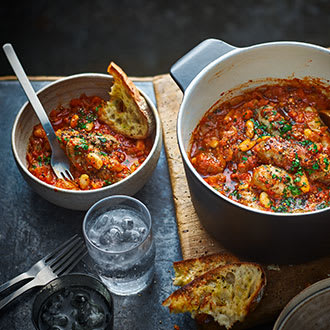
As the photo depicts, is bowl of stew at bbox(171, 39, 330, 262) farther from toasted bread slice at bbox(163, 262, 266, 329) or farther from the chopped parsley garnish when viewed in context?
the chopped parsley garnish

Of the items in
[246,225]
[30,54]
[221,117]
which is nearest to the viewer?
[246,225]

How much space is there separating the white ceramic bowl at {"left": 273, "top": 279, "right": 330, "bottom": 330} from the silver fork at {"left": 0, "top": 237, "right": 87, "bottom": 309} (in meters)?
1.06

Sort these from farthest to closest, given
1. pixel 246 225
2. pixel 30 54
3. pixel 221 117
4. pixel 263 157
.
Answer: pixel 30 54 < pixel 221 117 < pixel 263 157 < pixel 246 225

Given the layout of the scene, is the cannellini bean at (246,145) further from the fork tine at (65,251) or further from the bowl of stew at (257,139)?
the fork tine at (65,251)

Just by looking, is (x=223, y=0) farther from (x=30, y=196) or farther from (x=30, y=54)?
(x=30, y=196)

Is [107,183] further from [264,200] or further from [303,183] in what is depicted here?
[303,183]

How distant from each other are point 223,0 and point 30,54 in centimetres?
188

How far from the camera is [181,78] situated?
8.36 feet

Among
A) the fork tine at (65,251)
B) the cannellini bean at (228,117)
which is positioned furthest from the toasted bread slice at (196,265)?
the cannellini bean at (228,117)

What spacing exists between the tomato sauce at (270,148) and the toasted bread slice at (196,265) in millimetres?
307

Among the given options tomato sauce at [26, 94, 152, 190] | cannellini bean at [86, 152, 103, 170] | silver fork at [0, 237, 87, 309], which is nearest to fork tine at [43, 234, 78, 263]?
silver fork at [0, 237, 87, 309]

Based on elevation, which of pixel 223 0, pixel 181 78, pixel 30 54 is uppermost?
pixel 181 78

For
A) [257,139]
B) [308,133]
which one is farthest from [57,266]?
[308,133]

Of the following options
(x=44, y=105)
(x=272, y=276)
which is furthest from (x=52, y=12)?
(x=272, y=276)
